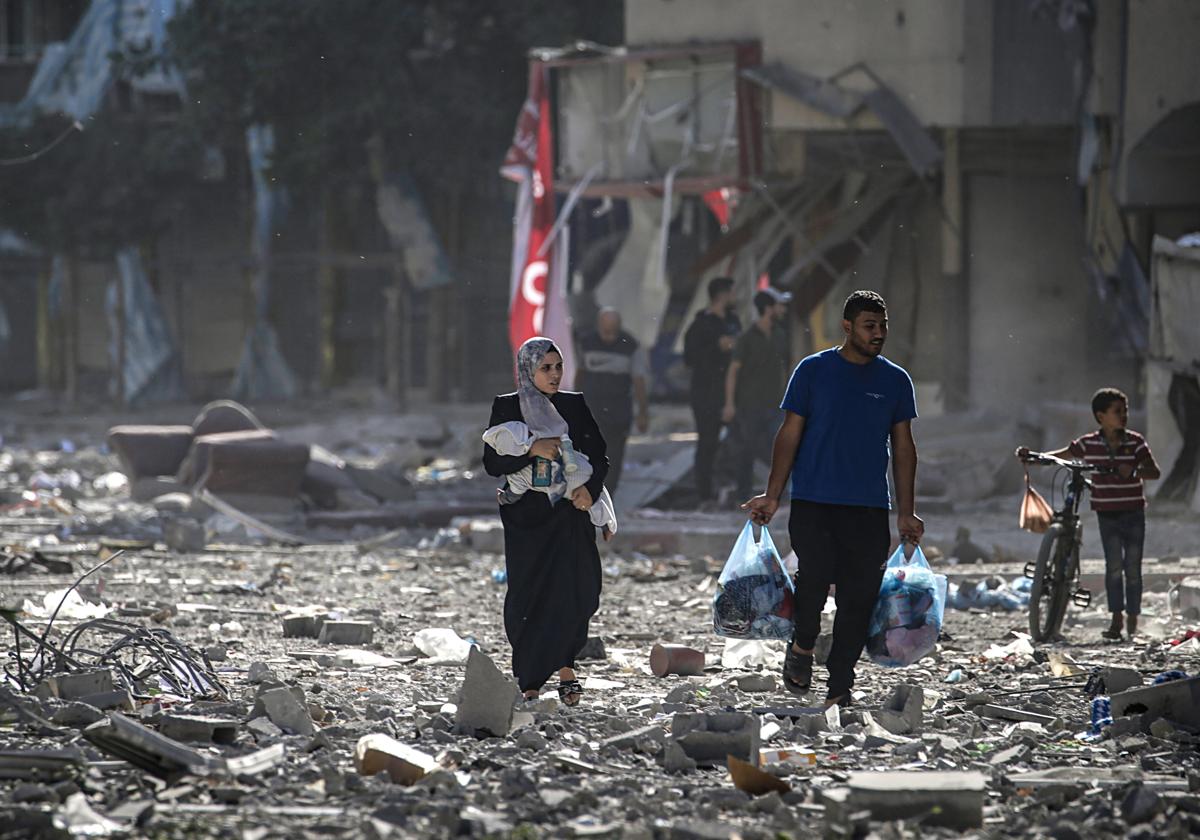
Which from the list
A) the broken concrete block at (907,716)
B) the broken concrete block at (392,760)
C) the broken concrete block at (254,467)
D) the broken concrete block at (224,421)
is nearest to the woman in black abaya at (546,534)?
the broken concrete block at (907,716)

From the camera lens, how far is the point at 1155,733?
634 cm

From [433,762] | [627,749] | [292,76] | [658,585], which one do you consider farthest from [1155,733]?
[292,76]

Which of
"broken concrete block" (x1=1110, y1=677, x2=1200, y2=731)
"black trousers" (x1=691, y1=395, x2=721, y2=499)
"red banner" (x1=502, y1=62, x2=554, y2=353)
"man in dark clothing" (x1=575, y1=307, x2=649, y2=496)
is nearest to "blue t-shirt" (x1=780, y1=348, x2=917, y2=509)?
"broken concrete block" (x1=1110, y1=677, x2=1200, y2=731)

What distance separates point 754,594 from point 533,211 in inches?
517

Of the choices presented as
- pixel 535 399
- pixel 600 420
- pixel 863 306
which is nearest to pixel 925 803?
pixel 863 306

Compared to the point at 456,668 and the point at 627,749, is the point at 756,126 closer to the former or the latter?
the point at 456,668

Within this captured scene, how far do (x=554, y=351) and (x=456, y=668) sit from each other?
1.77 m

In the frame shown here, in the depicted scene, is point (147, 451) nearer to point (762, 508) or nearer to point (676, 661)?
point (676, 661)

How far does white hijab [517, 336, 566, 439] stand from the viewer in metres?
7.12

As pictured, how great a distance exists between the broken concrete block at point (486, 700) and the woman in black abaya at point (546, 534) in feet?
2.77

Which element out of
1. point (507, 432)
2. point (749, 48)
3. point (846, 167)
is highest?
point (749, 48)

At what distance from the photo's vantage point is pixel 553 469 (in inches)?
282

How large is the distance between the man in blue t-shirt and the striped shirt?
207cm

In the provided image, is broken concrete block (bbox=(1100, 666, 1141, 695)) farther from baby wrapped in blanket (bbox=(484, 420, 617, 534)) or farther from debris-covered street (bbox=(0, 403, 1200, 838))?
baby wrapped in blanket (bbox=(484, 420, 617, 534))
